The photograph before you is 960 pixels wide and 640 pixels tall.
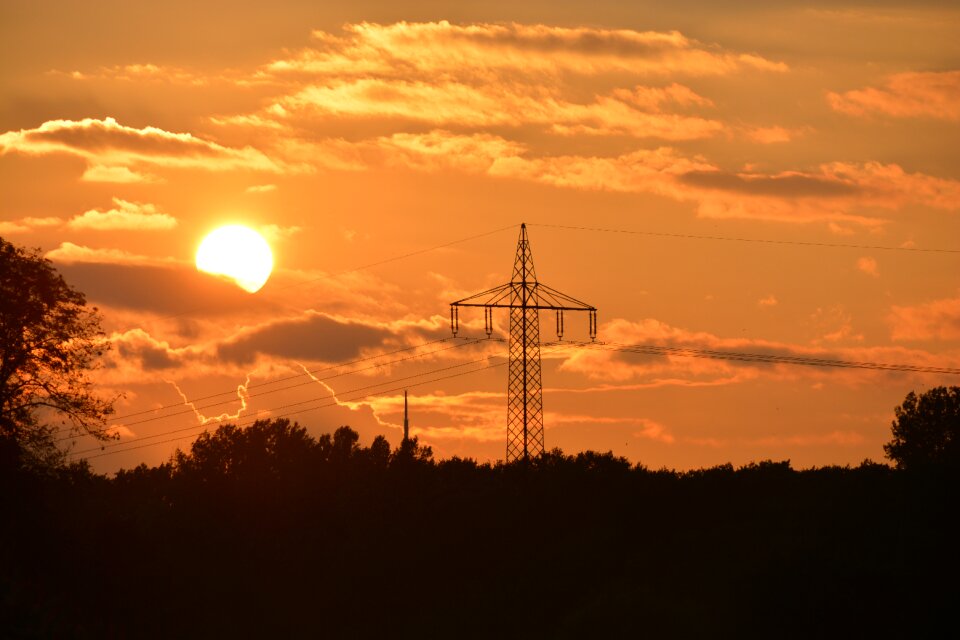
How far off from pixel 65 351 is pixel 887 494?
50.8m

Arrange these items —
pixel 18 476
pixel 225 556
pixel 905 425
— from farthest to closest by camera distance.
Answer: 1. pixel 905 425
2. pixel 225 556
3. pixel 18 476

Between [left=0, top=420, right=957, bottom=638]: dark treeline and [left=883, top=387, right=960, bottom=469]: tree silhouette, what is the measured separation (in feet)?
171

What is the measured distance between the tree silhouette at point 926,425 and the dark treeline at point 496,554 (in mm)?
52077

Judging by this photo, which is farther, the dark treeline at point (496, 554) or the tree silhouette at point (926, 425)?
the tree silhouette at point (926, 425)

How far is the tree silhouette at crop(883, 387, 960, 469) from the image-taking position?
154m

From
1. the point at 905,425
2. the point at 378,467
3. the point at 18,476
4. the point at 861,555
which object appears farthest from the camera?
the point at 905,425

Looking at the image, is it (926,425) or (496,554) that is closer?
(496,554)

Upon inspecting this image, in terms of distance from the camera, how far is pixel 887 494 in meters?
86.4

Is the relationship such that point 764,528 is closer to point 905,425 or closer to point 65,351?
point 65,351

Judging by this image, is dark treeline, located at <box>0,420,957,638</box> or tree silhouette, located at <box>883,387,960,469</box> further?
tree silhouette, located at <box>883,387,960,469</box>

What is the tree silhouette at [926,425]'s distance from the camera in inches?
6073

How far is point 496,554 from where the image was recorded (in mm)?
97625

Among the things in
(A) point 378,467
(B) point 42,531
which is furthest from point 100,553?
(A) point 378,467

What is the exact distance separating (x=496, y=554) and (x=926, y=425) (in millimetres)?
75509
